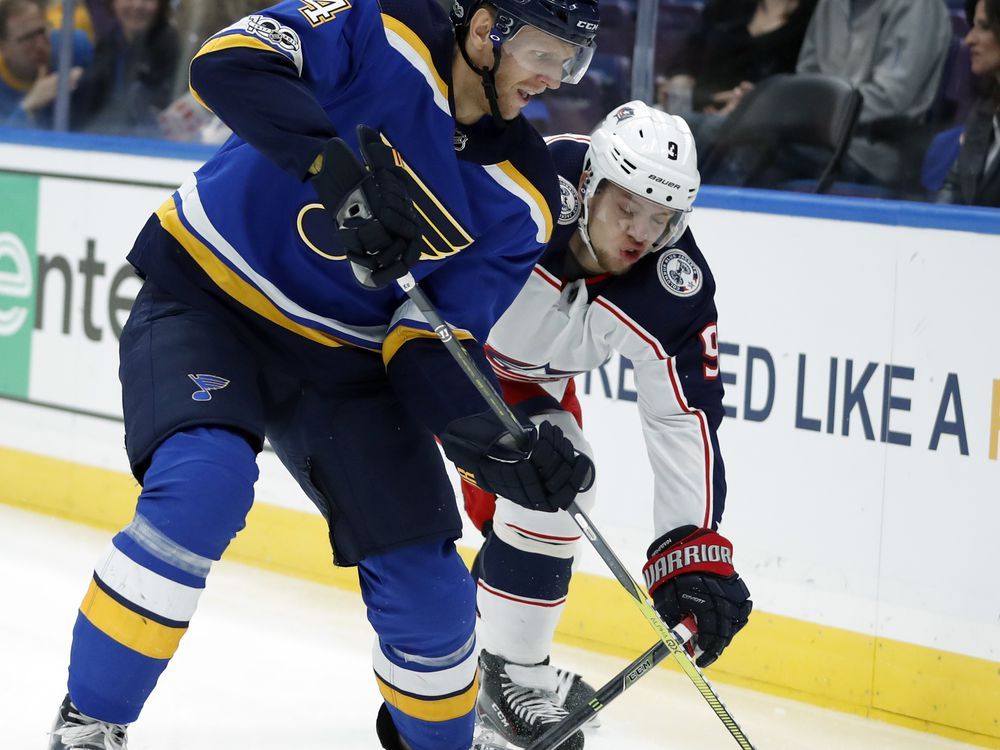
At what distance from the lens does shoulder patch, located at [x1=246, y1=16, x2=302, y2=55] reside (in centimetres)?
190

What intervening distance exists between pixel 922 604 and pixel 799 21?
4.76 feet

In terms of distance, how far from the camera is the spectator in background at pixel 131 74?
4.28 metres

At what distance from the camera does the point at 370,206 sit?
5.93 feet

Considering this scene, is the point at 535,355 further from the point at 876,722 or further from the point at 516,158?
the point at 876,722

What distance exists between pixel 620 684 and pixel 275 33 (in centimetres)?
120

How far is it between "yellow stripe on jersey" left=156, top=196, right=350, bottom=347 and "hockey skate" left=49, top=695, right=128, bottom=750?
24.5 inches

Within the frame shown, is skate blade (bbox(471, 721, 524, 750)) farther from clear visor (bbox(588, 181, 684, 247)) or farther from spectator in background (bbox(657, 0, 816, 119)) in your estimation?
spectator in background (bbox(657, 0, 816, 119))

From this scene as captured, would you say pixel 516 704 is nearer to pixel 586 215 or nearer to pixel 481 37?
pixel 586 215

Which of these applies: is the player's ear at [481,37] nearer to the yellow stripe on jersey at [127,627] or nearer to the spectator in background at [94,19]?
the yellow stripe on jersey at [127,627]

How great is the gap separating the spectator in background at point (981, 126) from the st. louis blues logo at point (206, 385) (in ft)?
5.94

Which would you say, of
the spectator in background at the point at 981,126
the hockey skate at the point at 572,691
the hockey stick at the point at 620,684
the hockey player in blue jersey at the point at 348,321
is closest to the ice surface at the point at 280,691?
the hockey skate at the point at 572,691

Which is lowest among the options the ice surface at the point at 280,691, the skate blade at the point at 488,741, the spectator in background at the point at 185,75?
the ice surface at the point at 280,691

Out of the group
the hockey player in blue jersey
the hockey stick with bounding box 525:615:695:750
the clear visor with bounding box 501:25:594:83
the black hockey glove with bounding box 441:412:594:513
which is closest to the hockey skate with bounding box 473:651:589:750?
the hockey stick with bounding box 525:615:695:750

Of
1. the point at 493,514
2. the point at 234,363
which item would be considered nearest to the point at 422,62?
the point at 234,363
